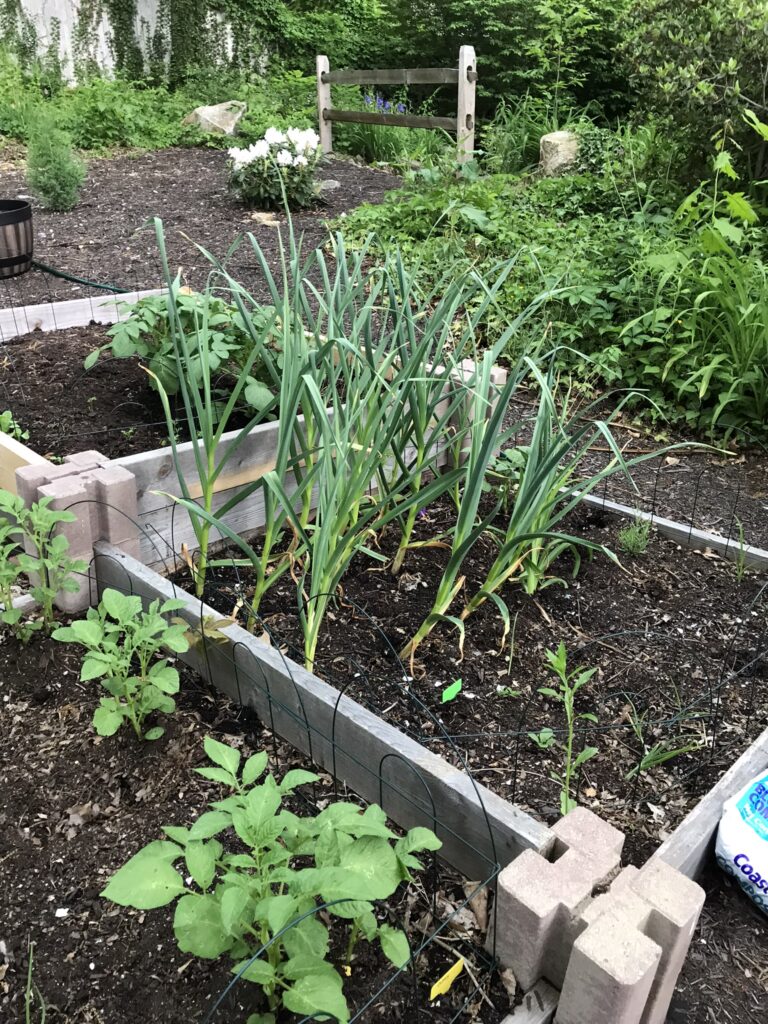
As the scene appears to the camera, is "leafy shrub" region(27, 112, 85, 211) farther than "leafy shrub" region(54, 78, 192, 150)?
No

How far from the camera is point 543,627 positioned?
2230 millimetres

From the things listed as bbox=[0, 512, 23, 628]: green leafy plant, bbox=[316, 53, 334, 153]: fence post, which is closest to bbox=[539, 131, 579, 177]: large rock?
bbox=[316, 53, 334, 153]: fence post

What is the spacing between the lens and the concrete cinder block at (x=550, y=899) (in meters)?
1.24

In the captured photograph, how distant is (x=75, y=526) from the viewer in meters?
2.09

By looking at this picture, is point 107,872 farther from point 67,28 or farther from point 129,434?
point 67,28

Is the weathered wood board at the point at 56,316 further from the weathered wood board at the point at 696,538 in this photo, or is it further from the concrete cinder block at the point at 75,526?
the weathered wood board at the point at 696,538

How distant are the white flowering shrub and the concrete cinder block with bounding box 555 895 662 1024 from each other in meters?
5.81

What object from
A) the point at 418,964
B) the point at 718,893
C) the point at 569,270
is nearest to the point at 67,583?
the point at 418,964

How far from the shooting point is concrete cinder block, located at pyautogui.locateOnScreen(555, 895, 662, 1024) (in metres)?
1.13

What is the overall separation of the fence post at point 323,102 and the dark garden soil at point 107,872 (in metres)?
8.01

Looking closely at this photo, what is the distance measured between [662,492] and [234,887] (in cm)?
258

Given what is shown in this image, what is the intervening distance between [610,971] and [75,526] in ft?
5.10

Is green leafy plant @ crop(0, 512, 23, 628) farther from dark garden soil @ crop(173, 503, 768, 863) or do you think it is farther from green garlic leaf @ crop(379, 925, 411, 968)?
green garlic leaf @ crop(379, 925, 411, 968)

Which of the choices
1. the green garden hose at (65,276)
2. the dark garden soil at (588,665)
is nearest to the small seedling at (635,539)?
the dark garden soil at (588,665)
